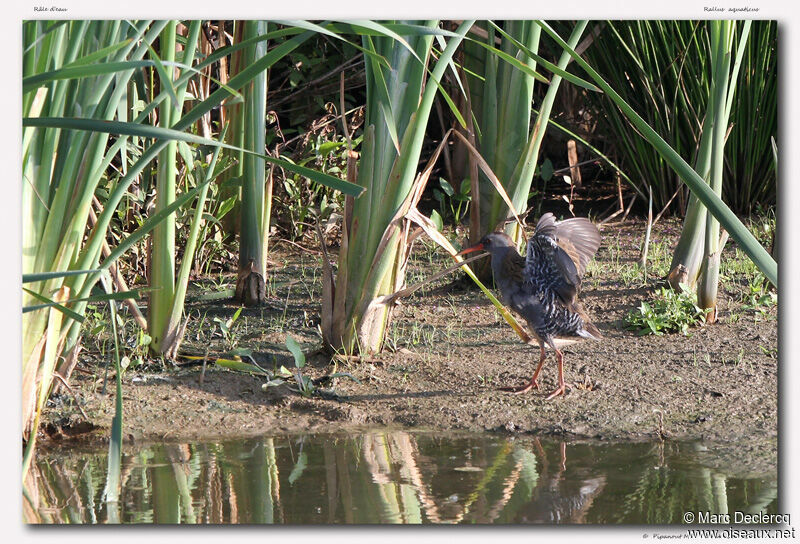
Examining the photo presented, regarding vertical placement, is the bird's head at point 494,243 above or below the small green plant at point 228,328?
above

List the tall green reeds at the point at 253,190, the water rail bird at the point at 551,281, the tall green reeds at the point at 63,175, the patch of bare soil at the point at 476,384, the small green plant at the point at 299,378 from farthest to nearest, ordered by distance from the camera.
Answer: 1. the tall green reeds at the point at 253,190
2. the water rail bird at the point at 551,281
3. the small green plant at the point at 299,378
4. the patch of bare soil at the point at 476,384
5. the tall green reeds at the point at 63,175

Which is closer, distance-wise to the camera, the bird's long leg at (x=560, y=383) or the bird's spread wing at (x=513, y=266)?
the bird's long leg at (x=560, y=383)

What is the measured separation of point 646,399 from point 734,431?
0.39 meters

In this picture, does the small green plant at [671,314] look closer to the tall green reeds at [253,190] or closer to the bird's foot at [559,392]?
the bird's foot at [559,392]

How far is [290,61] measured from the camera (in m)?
6.46

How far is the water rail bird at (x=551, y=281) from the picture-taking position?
405cm

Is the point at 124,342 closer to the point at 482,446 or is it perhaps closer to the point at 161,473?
the point at 161,473

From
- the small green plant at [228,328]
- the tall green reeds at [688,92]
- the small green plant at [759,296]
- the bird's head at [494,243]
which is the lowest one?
the small green plant at [228,328]

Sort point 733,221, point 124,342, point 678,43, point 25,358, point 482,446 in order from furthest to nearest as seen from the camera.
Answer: point 678,43 → point 124,342 → point 482,446 → point 25,358 → point 733,221

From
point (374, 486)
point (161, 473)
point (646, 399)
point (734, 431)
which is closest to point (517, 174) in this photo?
point (646, 399)

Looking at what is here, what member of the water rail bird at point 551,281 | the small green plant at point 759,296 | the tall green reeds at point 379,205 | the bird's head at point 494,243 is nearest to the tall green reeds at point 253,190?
the tall green reeds at point 379,205

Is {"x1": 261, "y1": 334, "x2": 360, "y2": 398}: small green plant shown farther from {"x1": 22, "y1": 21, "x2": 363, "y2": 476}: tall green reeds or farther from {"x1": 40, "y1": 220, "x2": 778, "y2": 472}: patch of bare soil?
{"x1": 22, "y1": 21, "x2": 363, "y2": 476}: tall green reeds

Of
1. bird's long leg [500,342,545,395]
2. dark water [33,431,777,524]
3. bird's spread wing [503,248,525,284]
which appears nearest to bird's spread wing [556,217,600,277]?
bird's spread wing [503,248,525,284]

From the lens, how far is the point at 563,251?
13.3 feet
